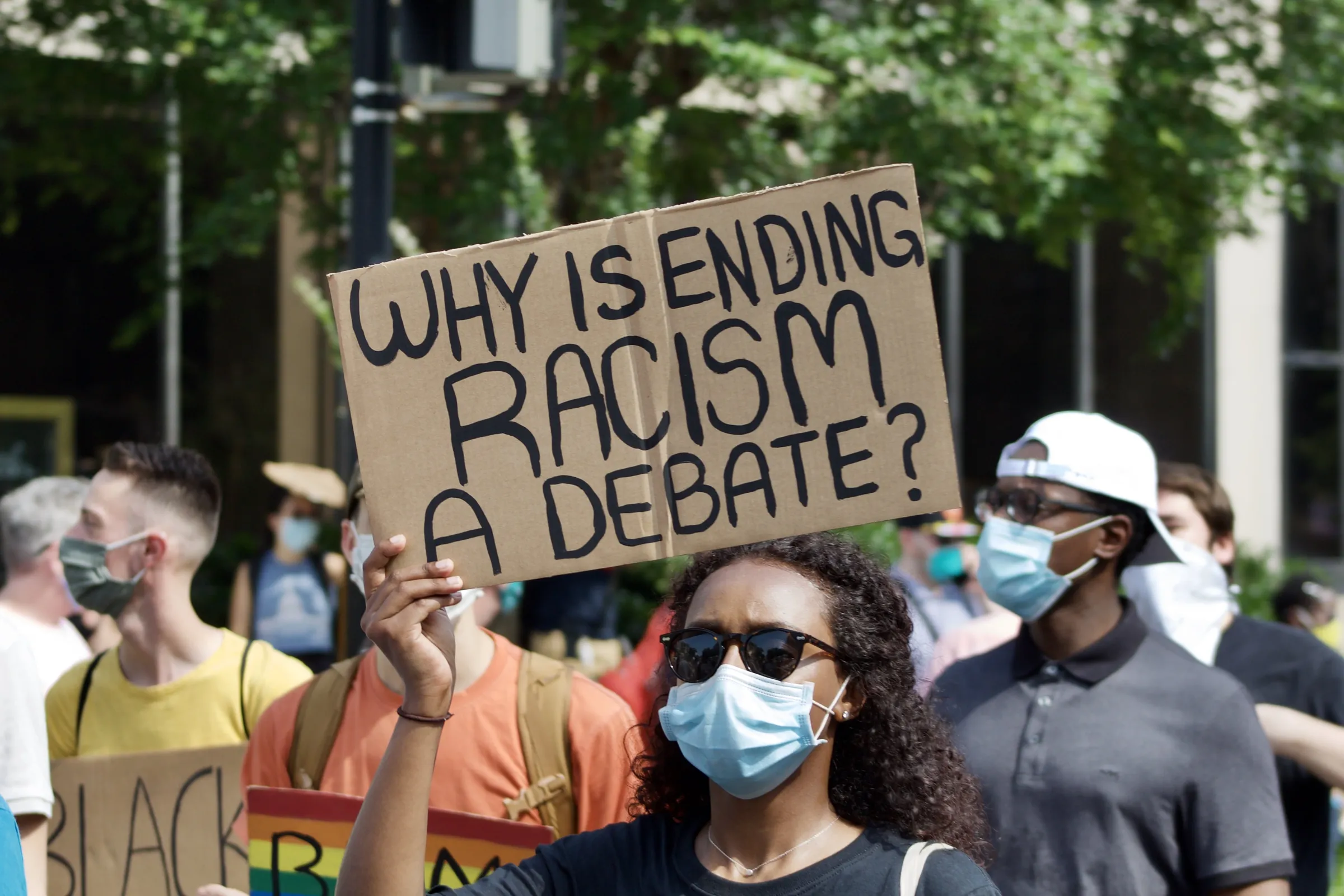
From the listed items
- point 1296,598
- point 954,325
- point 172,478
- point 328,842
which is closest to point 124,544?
point 172,478

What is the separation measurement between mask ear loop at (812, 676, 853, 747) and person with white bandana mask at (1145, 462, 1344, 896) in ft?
4.81

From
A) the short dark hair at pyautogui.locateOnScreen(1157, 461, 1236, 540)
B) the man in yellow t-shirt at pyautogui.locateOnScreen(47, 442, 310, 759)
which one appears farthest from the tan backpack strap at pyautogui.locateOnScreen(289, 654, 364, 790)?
the short dark hair at pyautogui.locateOnScreen(1157, 461, 1236, 540)

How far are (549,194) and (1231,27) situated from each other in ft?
13.4

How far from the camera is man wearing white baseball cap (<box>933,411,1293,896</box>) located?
10.3 feet

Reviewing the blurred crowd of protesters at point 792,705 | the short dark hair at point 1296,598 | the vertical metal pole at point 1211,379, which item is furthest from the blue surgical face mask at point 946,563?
the vertical metal pole at point 1211,379

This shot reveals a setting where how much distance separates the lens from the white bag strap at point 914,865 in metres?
2.27

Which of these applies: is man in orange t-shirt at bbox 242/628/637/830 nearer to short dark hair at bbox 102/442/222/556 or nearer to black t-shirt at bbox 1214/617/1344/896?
short dark hair at bbox 102/442/222/556

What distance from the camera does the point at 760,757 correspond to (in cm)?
237

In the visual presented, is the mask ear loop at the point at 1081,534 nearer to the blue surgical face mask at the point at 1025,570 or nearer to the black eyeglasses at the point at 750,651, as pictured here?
the blue surgical face mask at the point at 1025,570

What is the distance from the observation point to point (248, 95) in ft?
27.3

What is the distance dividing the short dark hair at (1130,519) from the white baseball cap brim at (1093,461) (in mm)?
15

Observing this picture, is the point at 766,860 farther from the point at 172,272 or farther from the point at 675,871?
the point at 172,272

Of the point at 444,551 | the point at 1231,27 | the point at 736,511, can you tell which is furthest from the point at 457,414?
the point at 1231,27

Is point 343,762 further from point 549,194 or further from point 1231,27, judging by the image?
point 1231,27
